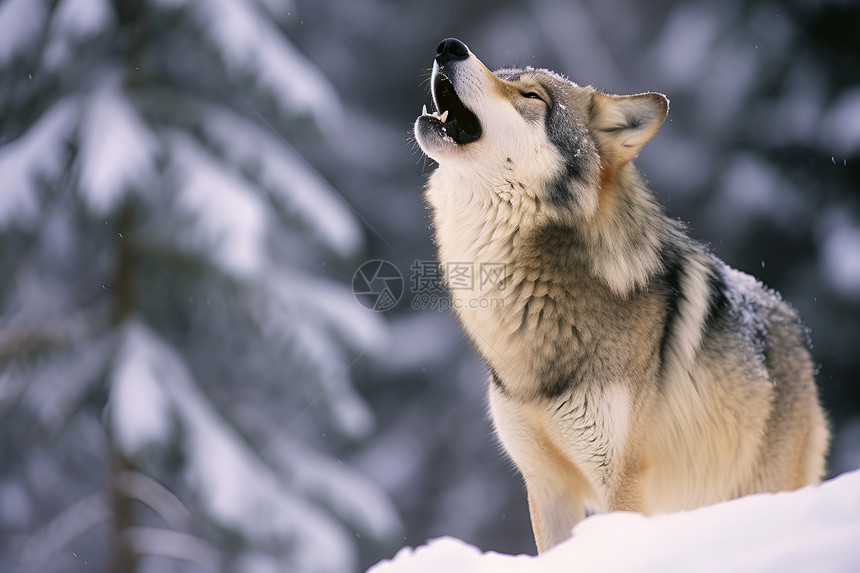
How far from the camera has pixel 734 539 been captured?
1591mm

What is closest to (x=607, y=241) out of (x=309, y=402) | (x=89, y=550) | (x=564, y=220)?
(x=564, y=220)

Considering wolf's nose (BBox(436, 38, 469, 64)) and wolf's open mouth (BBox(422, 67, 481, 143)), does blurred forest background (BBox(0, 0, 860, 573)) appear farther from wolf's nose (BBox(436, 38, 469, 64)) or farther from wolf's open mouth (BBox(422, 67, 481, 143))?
wolf's nose (BBox(436, 38, 469, 64))

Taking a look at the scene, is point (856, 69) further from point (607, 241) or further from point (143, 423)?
point (143, 423)

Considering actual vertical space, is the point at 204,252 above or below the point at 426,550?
below

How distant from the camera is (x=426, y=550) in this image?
2125 mm

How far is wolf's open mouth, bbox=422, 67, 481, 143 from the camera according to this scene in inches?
125

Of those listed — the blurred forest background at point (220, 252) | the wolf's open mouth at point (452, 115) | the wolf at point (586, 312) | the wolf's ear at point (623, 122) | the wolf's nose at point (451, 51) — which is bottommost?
the blurred forest background at point (220, 252)

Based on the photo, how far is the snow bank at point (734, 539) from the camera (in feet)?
4.69

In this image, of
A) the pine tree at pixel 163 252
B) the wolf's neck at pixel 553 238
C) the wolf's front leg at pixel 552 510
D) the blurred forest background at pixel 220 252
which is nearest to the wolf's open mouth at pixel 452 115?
the wolf's neck at pixel 553 238

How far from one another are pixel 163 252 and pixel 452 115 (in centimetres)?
363

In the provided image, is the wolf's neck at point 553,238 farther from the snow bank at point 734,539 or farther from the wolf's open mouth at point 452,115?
the snow bank at point 734,539

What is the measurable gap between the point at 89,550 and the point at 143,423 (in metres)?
7.60

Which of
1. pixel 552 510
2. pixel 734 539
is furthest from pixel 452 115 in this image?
pixel 734 539

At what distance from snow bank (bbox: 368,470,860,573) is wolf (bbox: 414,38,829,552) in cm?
108
